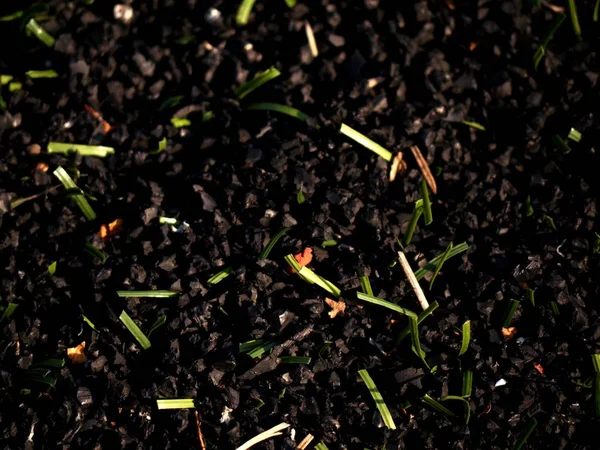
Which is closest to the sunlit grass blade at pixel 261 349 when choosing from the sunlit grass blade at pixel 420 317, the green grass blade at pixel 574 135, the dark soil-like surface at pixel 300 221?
the dark soil-like surface at pixel 300 221

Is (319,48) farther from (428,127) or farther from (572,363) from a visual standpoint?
(572,363)

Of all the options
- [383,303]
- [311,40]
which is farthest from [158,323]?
[311,40]

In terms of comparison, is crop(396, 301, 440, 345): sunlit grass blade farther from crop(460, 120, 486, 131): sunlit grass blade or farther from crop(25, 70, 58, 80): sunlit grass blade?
crop(25, 70, 58, 80): sunlit grass blade

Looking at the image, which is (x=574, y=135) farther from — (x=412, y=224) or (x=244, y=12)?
(x=244, y=12)

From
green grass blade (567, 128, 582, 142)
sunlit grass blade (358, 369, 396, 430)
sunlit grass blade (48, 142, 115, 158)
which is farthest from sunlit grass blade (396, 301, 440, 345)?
sunlit grass blade (48, 142, 115, 158)

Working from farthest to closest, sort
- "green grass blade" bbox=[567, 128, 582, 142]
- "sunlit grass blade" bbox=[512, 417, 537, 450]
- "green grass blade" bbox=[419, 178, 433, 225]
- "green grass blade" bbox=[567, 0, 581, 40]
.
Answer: "green grass blade" bbox=[567, 0, 581, 40]
"green grass blade" bbox=[567, 128, 582, 142]
"green grass blade" bbox=[419, 178, 433, 225]
"sunlit grass blade" bbox=[512, 417, 537, 450]

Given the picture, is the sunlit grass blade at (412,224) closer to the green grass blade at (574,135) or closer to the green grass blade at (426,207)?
the green grass blade at (426,207)

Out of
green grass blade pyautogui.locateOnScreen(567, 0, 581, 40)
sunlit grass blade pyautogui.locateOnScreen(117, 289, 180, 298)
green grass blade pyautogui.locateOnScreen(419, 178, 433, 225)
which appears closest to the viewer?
sunlit grass blade pyautogui.locateOnScreen(117, 289, 180, 298)

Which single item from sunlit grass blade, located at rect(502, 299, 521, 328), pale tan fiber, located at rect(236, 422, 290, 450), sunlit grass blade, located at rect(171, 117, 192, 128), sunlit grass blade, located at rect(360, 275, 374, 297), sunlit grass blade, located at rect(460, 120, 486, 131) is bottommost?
pale tan fiber, located at rect(236, 422, 290, 450)
